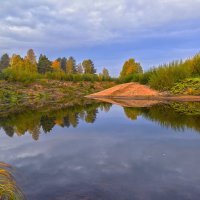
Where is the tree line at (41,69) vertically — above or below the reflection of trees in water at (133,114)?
above

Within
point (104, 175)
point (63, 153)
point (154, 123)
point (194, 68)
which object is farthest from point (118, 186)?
point (194, 68)

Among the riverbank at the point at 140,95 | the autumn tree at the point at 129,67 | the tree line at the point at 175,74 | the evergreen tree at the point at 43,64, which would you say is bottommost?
the riverbank at the point at 140,95

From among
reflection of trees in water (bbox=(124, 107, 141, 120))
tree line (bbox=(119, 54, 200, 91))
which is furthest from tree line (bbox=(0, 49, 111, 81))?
reflection of trees in water (bbox=(124, 107, 141, 120))

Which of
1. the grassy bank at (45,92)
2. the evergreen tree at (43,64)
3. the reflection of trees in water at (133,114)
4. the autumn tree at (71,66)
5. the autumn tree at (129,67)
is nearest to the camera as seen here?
the reflection of trees in water at (133,114)

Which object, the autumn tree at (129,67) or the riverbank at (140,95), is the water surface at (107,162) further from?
the autumn tree at (129,67)

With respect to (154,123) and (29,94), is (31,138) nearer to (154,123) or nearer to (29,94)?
(154,123)

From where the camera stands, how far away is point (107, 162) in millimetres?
4633

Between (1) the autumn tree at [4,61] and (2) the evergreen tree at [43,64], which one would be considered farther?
(1) the autumn tree at [4,61]

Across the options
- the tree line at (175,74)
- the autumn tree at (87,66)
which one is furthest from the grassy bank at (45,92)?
the autumn tree at (87,66)

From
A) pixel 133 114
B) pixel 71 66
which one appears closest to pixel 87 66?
pixel 71 66

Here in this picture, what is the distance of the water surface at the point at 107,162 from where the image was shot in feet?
11.2

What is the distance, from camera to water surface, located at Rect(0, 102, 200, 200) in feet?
11.2

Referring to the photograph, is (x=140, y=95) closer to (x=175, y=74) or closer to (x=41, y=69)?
(x=175, y=74)

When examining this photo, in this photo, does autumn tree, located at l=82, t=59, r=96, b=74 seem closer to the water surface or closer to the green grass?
the green grass
